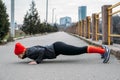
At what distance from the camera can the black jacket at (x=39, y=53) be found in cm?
943

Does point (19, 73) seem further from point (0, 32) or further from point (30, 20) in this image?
point (30, 20)

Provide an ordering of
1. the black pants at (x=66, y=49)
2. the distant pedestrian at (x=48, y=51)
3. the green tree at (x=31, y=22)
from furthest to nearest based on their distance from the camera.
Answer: the green tree at (x=31, y=22), the black pants at (x=66, y=49), the distant pedestrian at (x=48, y=51)

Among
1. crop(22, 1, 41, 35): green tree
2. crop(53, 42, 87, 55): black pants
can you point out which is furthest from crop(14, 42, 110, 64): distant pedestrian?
crop(22, 1, 41, 35): green tree

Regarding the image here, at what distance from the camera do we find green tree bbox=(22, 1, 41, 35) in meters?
56.3

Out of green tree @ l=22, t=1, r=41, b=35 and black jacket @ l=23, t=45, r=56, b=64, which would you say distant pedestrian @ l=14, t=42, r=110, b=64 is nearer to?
black jacket @ l=23, t=45, r=56, b=64

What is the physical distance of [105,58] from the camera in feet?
30.5

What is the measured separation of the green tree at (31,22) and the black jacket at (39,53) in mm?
46698

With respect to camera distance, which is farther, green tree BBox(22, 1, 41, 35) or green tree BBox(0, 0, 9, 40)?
green tree BBox(22, 1, 41, 35)

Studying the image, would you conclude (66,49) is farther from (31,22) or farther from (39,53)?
(31,22)

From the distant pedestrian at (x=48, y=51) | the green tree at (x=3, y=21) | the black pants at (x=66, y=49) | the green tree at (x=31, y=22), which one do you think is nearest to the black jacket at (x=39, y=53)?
the distant pedestrian at (x=48, y=51)

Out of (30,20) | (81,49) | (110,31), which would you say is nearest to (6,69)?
(81,49)

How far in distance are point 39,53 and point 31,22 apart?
156 feet

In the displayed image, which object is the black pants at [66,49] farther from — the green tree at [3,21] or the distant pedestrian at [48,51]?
the green tree at [3,21]

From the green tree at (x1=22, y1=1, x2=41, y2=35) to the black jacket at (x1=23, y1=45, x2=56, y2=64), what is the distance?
4670cm
